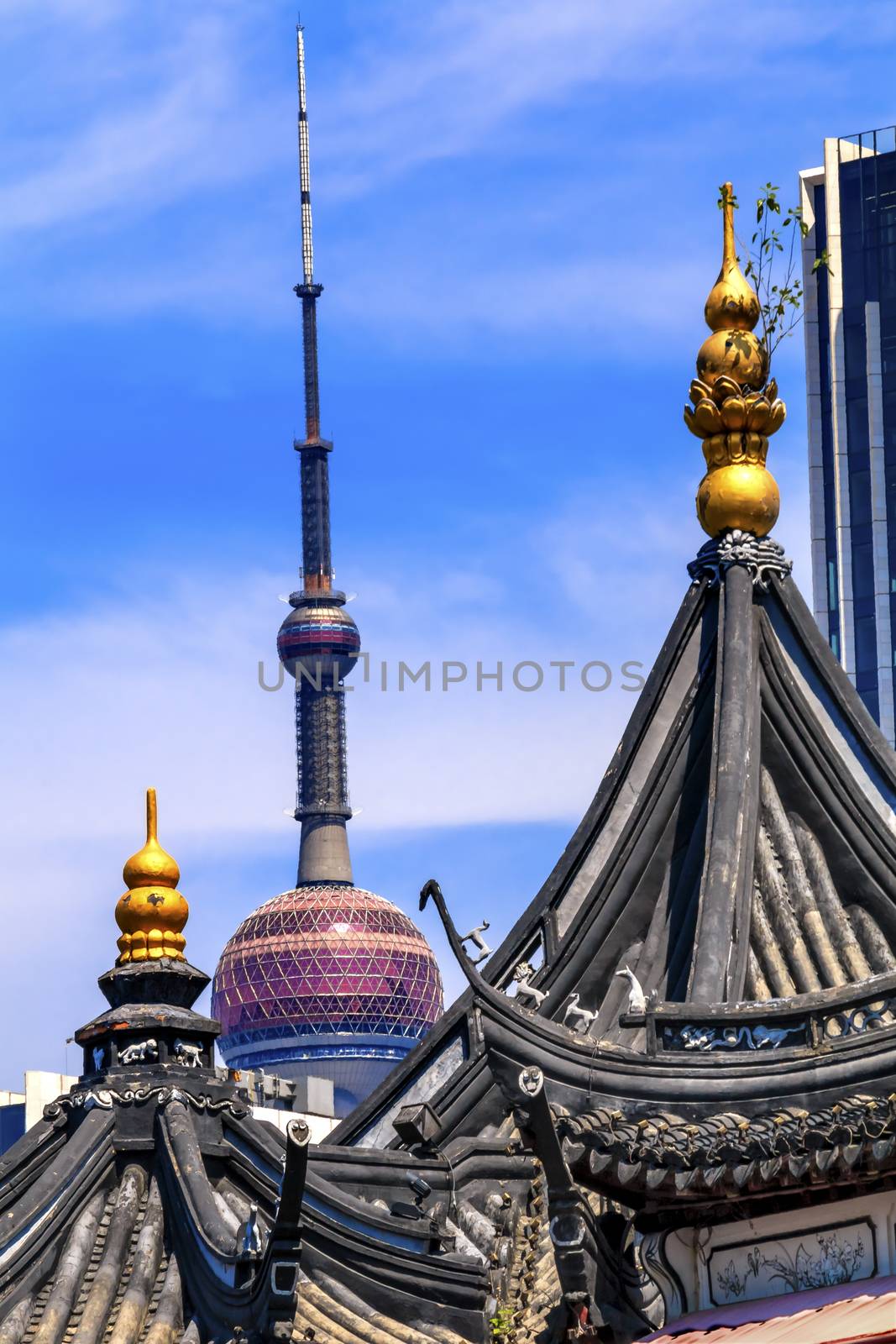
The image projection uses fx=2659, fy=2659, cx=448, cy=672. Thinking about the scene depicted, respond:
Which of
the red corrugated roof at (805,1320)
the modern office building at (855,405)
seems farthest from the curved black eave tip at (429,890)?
the modern office building at (855,405)

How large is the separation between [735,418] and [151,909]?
643 centimetres

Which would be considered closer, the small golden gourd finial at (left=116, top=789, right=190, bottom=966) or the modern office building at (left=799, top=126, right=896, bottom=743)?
the small golden gourd finial at (left=116, top=789, right=190, bottom=966)

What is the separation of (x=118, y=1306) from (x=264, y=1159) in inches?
53.1

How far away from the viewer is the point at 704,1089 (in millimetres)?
15234

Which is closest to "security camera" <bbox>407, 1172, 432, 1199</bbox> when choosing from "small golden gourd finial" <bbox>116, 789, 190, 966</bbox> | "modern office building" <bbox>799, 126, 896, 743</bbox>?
"small golden gourd finial" <bbox>116, 789, 190, 966</bbox>

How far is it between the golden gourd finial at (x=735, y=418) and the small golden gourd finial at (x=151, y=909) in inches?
214

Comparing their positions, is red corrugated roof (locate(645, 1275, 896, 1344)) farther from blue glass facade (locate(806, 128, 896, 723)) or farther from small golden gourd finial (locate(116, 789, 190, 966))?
blue glass facade (locate(806, 128, 896, 723))

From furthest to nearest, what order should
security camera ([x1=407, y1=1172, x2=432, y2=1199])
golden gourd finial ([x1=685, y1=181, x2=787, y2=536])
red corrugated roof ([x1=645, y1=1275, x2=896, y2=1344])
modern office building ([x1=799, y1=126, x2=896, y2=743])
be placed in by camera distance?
modern office building ([x1=799, y1=126, x2=896, y2=743]), golden gourd finial ([x1=685, y1=181, x2=787, y2=536]), security camera ([x1=407, y1=1172, x2=432, y2=1199]), red corrugated roof ([x1=645, y1=1275, x2=896, y2=1344])

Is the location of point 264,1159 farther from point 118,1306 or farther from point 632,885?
point 632,885

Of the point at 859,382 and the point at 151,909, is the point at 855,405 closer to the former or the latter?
the point at 859,382

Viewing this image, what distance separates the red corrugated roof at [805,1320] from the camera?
47.3ft

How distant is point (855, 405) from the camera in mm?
124625

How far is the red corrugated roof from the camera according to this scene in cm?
1441

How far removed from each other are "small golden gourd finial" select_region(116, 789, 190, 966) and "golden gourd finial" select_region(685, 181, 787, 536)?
214 inches
